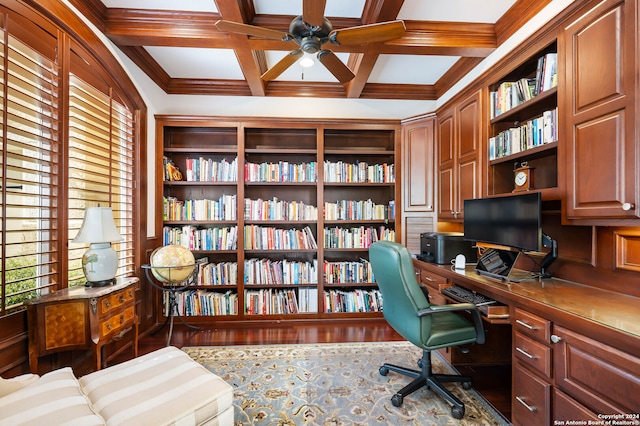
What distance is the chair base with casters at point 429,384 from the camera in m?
1.74

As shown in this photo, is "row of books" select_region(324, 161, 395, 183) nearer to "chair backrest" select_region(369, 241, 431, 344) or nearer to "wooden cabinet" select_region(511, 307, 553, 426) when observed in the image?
"chair backrest" select_region(369, 241, 431, 344)

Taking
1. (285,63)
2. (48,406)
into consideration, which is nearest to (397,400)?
(48,406)

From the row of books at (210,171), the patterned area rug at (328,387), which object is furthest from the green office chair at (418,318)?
the row of books at (210,171)

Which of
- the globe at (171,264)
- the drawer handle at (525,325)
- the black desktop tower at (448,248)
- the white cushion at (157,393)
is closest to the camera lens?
the white cushion at (157,393)

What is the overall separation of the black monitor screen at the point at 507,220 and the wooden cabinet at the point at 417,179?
671 mm

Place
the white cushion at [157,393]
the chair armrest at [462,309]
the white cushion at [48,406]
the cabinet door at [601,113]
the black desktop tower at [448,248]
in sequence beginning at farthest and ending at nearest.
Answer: the black desktop tower at [448,248] → the chair armrest at [462,309] → the cabinet door at [601,113] → the white cushion at [157,393] → the white cushion at [48,406]

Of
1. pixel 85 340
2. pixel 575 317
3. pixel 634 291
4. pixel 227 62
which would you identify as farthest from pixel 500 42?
pixel 85 340

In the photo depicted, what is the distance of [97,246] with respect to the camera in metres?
1.90

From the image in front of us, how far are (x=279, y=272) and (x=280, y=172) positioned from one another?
117cm

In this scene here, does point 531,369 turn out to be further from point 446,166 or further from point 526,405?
point 446,166

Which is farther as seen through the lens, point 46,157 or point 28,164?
point 46,157

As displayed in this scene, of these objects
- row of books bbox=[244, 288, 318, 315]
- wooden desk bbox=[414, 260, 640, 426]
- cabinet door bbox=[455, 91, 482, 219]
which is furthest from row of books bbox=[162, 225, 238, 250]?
wooden desk bbox=[414, 260, 640, 426]

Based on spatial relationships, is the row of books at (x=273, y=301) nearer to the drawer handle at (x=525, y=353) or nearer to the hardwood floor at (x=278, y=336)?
the hardwood floor at (x=278, y=336)

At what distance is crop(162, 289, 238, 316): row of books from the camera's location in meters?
3.16
